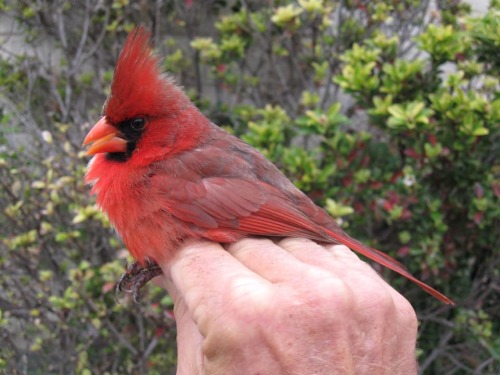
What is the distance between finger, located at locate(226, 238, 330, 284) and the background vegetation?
3.75 feet

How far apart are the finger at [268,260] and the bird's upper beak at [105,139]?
0.67m

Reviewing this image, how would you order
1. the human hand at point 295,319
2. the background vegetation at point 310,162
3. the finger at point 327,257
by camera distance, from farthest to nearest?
1. the background vegetation at point 310,162
2. the finger at point 327,257
3. the human hand at point 295,319

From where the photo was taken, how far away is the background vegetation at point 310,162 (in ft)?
9.26

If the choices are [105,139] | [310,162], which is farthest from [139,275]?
[310,162]

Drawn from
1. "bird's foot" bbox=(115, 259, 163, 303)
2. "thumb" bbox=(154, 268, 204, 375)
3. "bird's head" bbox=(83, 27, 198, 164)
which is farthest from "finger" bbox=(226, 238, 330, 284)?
"bird's head" bbox=(83, 27, 198, 164)

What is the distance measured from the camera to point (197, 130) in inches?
84.4

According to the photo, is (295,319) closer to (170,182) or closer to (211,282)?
(211,282)

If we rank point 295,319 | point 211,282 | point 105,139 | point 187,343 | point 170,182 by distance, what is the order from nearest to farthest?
Result: point 295,319, point 211,282, point 187,343, point 170,182, point 105,139

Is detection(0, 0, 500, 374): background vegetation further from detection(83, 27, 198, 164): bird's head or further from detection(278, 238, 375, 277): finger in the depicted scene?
detection(278, 238, 375, 277): finger

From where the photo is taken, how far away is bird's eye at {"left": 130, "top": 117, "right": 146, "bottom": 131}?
202 cm

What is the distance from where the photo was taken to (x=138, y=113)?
201 cm

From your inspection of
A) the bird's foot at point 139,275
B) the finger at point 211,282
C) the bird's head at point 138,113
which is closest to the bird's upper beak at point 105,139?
the bird's head at point 138,113

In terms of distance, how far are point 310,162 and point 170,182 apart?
1.16 m

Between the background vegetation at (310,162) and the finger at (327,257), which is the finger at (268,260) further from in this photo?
the background vegetation at (310,162)
